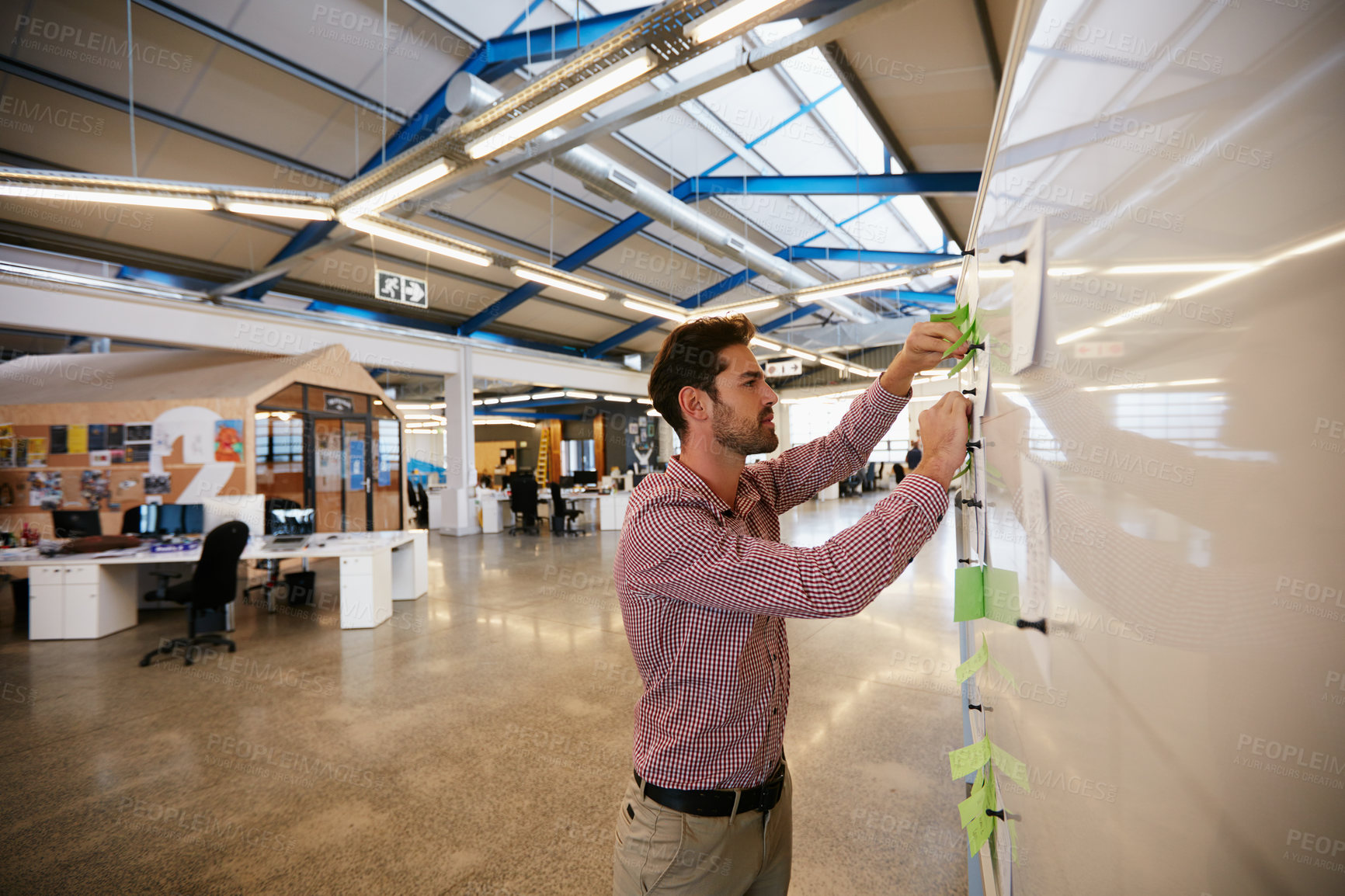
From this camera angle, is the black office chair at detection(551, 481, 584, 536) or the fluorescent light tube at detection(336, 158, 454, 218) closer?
the fluorescent light tube at detection(336, 158, 454, 218)

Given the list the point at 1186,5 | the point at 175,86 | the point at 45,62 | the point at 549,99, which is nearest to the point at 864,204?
the point at 549,99

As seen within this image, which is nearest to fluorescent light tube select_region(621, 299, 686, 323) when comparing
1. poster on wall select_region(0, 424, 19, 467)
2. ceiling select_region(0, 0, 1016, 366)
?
ceiling select_region(0, 0, 1016, 366)

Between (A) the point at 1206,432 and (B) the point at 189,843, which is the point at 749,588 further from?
(B) the point at 189,843

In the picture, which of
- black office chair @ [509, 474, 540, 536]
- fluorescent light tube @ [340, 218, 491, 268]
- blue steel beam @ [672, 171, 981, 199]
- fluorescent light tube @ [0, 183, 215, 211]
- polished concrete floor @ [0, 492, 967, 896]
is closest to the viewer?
polished concrete floor @ [0, 492, 967, 896]

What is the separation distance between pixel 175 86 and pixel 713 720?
7.07 metres

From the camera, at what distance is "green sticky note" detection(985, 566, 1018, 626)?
3.08 ft

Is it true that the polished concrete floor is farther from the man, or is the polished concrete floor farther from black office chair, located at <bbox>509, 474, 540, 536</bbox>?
black office chair, located at <bbox>509, 474, 540, 536</bbox>

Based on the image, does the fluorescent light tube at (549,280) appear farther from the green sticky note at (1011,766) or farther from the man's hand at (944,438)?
the green sticky note at (1011,766)

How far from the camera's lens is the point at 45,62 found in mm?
4793

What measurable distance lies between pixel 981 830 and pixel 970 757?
0.48 feet

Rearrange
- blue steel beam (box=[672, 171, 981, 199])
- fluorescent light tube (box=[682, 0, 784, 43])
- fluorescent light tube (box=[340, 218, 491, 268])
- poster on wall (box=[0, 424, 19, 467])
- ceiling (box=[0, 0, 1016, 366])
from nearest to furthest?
fluorescent light tube (box=[682, 0, 784, 43])
ceiling (box=[0, 0, 1016, 366])
fluorescent light tube (box=[340, 218, 491, 268])
blue steel beam (box=[672, 171, 981, 199])
poster on wall (box=[0, 424, 19, 467])

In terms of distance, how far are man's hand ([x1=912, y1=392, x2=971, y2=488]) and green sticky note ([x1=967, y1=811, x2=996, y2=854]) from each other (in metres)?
0.66

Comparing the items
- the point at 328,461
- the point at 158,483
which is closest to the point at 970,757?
the point at 158,483

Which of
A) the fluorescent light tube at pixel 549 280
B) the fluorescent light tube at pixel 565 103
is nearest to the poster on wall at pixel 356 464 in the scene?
the fluorescent light tube at pixel 549 280
